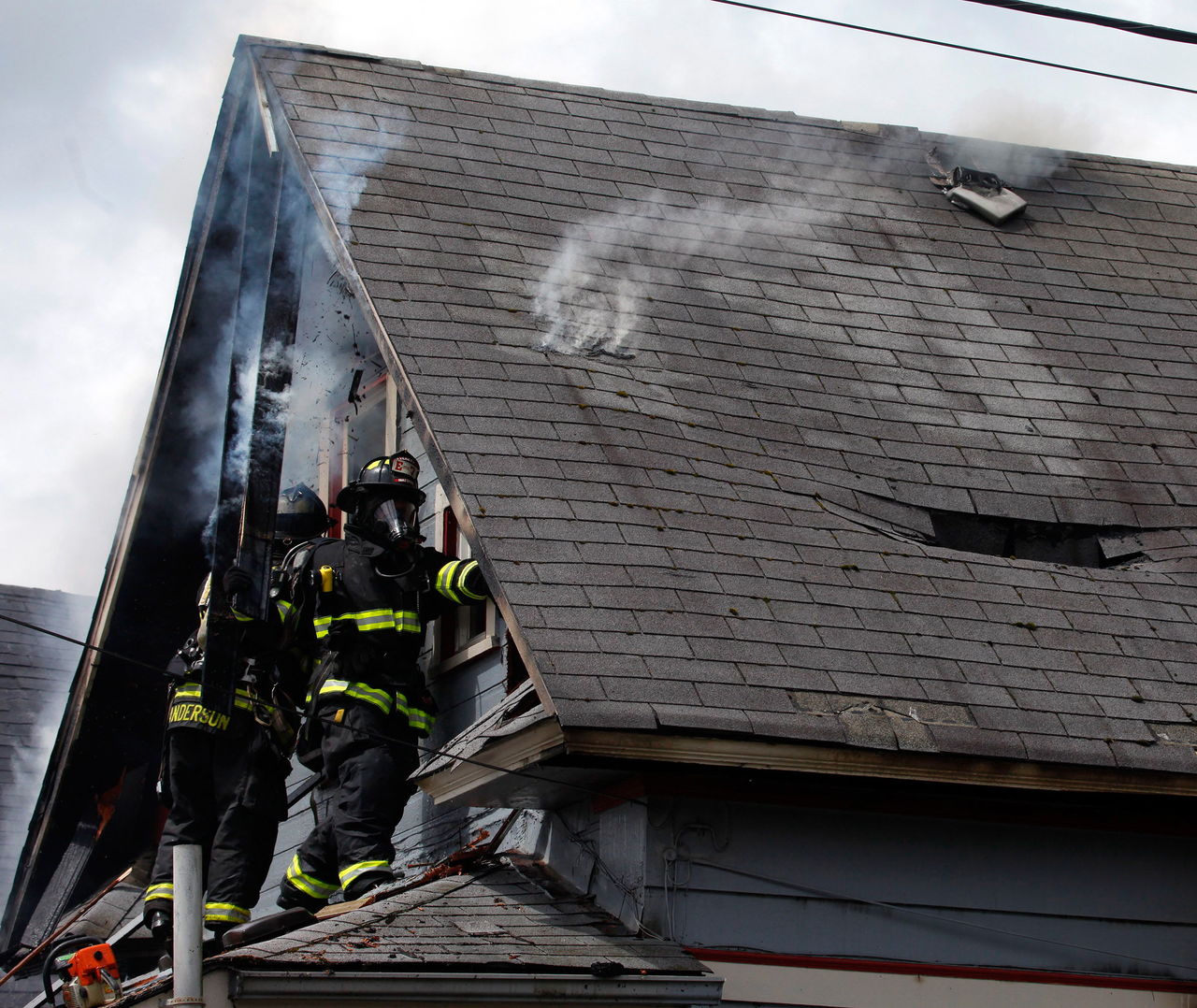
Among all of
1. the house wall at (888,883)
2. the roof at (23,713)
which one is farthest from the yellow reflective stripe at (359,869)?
the roof at (23,713)

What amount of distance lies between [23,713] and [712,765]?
9172 millimetres

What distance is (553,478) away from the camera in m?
6.17

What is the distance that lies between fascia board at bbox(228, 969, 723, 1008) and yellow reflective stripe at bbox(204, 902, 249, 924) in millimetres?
2250

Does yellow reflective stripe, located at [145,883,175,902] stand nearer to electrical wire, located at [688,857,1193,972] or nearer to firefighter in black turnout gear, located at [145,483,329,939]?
firefighter in black turnout gear, located at [145,483,329,939]

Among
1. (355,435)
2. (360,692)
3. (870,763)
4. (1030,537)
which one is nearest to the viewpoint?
(870,763)

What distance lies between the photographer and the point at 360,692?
6430 mm

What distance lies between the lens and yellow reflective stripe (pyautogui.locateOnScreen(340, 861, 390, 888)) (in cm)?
598

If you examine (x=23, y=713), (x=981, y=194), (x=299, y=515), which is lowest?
(x=23, y=713)

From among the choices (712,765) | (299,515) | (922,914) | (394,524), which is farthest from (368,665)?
(922,914)

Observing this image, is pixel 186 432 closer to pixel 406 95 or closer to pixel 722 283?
pixel 406 95

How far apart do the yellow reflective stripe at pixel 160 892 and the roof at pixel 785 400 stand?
2.65 m

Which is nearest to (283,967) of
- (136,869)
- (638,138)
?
(136,869)

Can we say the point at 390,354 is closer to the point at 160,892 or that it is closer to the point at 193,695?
the point at 193,695

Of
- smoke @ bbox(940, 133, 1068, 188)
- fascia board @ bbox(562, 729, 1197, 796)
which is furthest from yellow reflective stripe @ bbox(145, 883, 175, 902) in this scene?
smoke @ bbox(940, 133, 1068, 188)
